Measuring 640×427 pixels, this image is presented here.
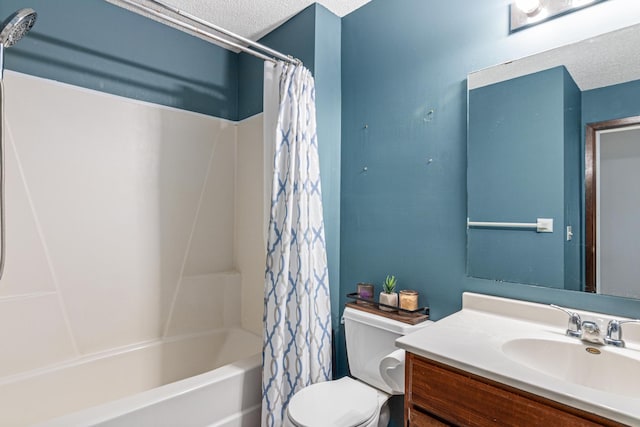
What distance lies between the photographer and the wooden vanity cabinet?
85 cm

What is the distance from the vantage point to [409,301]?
5.65 ft

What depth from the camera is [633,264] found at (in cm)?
118

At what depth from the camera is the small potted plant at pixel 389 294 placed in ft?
5.79

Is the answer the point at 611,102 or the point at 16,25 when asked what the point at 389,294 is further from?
Result: the point at 16,25

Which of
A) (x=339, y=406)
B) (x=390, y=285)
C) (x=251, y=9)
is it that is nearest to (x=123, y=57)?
(x=251, y=9)

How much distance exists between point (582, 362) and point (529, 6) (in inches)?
53.4

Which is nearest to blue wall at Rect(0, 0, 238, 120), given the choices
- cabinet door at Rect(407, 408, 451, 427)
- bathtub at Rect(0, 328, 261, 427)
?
bathtub at Rect(0, 328, 261, 427)

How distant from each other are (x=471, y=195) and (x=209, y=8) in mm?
1944

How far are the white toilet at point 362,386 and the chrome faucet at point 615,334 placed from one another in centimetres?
69

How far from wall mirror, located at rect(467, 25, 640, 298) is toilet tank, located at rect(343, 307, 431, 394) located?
472 millimetres

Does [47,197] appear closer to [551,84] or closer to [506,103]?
[506,103]

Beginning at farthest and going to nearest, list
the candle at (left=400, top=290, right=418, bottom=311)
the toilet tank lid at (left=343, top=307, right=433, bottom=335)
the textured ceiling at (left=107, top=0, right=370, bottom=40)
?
the textured ceiling at (left=107, top=0, right=370, bottom=40), the candle at (left=400, top=290, right=418, bottom=311), the toilet tank lid at (left=343, top=307, right=433, bottom=335)

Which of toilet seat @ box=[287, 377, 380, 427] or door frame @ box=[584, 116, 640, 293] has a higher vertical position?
door frame @ box=[584, 116, 640, 293]

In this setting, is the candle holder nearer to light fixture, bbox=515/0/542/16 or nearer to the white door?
the white door
